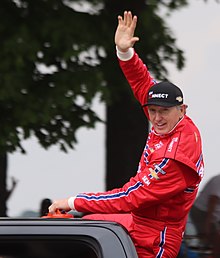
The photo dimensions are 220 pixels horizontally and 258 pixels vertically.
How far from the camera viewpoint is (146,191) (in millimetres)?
4555

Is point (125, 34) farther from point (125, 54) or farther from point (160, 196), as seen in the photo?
point (160, 196)

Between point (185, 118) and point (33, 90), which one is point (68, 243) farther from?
point (33, 90)

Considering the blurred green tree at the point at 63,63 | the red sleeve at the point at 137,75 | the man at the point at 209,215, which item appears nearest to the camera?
the red sleeve at the point at 137,75

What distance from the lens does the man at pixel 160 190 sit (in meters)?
4.55

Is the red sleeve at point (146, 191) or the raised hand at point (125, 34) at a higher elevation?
the raised hand at point (125, 34)

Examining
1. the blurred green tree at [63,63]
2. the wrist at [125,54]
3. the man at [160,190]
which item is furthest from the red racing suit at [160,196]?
the blurred green tree at [63,63]

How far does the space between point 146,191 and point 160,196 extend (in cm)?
6

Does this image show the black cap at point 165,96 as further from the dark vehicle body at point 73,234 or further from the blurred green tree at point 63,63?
the blurred green tree at point 63,63

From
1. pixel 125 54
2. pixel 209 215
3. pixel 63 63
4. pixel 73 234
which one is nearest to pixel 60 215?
pixel 73 234

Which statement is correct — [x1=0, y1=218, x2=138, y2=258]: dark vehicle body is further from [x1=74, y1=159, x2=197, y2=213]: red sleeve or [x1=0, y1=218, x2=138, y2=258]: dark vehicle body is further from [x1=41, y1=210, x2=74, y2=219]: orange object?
[x1=74, y1=159, x2=197, y2=213]: red sleeve

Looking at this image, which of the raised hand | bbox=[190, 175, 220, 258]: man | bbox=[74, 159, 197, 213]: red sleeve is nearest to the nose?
bbox=[74, 159, 197, 213]: red sleeve

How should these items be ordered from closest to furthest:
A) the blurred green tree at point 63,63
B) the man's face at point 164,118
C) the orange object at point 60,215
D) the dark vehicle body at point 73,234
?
the dark vehicle body at point 73,234 < the orange object at point 60,215 < the man's face at point 164,118 < the blurred green tree at point 63,63

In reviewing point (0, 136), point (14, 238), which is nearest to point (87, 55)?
point (0, 136)

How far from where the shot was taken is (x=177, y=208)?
464 centimetres
